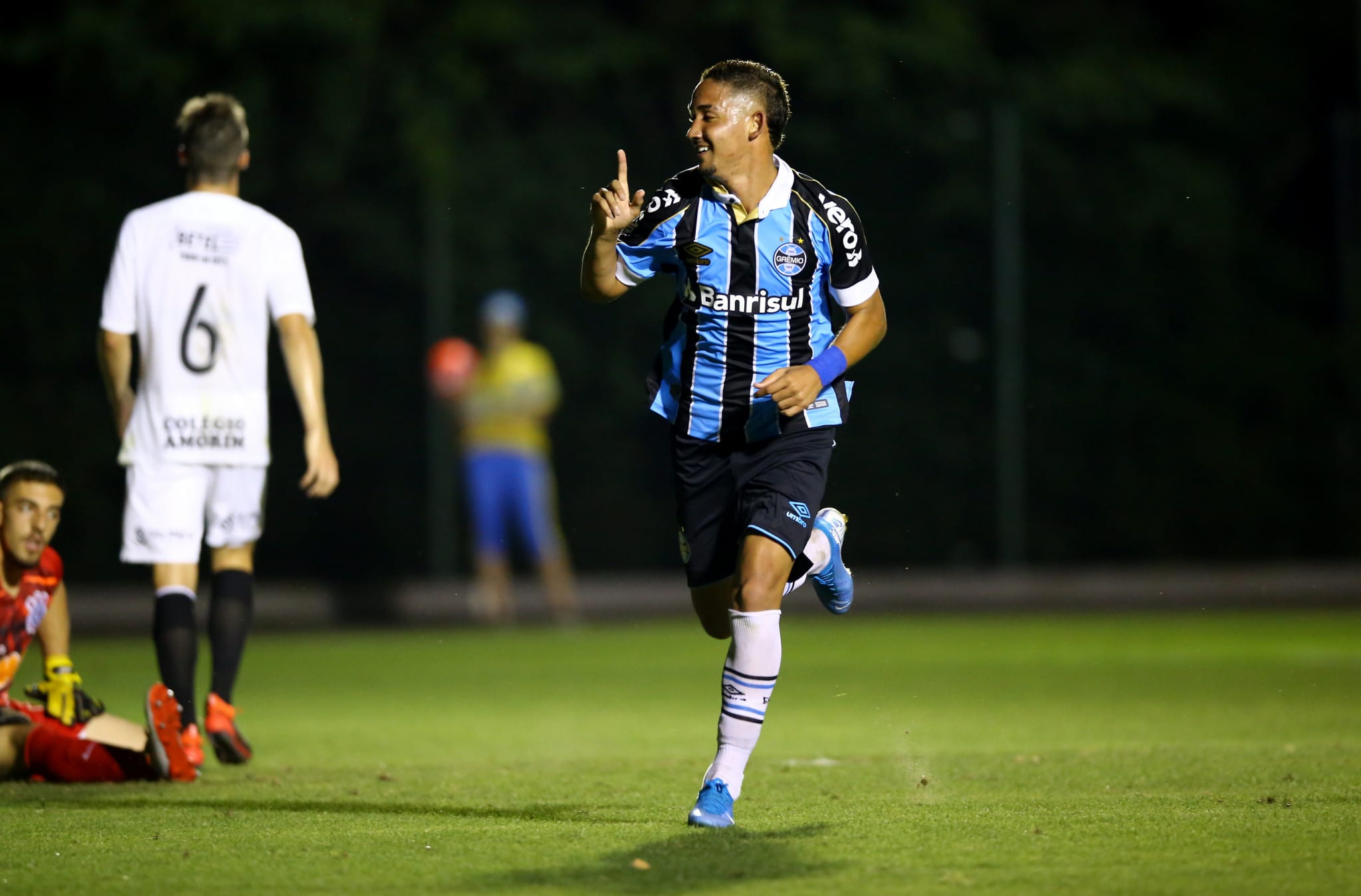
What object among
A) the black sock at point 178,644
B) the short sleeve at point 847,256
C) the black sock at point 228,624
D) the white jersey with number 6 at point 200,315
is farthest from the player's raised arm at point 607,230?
the black sock at point 228,624

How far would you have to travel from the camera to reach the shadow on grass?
4180 millimetres

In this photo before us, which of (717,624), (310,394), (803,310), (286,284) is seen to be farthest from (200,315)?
(803,310)

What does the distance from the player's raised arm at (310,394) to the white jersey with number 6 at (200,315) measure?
74mm

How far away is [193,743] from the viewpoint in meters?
6.50

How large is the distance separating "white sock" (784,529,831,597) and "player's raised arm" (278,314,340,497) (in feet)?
5.62

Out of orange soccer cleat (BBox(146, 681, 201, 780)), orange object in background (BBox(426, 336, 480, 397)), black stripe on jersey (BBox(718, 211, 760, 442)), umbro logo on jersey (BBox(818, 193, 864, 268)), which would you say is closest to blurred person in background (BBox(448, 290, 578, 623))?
orange object in background (BBox(426, 336, 480, 397))

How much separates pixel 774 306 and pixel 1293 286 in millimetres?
12311

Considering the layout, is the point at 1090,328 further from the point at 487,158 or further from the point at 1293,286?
the point at 487,158

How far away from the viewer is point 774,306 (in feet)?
18.1

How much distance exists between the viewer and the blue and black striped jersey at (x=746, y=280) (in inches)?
216

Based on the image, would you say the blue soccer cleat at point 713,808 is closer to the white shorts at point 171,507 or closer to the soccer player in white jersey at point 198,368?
the soccer player in white jersey at point 198,368

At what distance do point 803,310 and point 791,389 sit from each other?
16.1 inches

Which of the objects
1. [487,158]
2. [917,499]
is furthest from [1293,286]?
[487,158]

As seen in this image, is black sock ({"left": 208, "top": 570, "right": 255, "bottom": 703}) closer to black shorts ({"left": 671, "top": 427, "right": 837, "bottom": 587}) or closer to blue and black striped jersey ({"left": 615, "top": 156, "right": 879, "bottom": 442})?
black shorts ({"left": 671, "top": 427, "right": 837, "bottom": 587})
